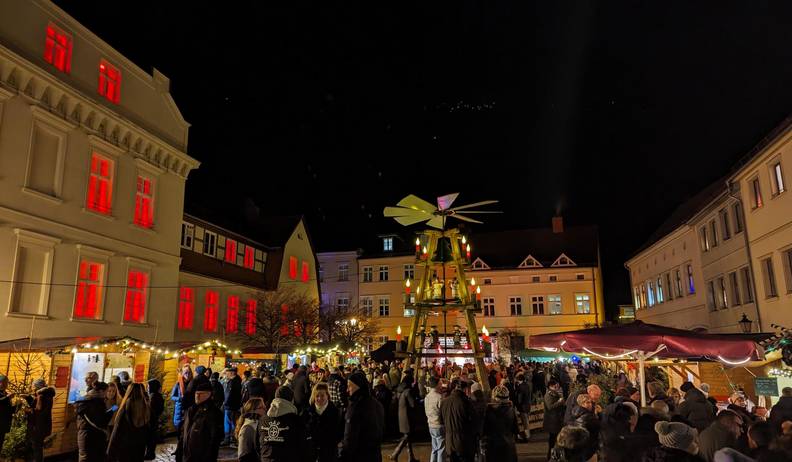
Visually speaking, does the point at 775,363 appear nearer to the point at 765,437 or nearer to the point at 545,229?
the point at 765,437

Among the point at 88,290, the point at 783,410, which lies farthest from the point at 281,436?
the point at 88,290

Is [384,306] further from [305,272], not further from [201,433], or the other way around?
[201,433]

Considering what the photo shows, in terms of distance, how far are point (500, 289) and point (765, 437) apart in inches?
1821

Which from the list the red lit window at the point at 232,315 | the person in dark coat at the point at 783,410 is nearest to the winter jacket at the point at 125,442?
the person in dark coat at the point at 783,410

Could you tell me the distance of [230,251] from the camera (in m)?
29.8

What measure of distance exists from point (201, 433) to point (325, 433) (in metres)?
1.59

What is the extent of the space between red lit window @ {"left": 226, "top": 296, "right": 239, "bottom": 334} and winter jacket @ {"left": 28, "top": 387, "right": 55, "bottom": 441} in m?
18.7

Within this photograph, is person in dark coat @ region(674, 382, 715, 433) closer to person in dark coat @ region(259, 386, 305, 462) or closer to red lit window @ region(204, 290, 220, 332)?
person in dark coat @ region(259, 386, 305, 462)

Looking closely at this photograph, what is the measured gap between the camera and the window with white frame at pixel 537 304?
50188 mm

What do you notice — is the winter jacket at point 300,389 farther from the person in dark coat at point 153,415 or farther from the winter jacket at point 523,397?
the winter jacket at point 523,397

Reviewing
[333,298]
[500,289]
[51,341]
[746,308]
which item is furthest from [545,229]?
[51,341]

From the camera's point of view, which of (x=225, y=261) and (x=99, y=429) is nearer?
(x=99, y=429)

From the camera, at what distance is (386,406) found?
14578 millimetres

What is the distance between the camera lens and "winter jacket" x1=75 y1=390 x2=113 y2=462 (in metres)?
8.55
